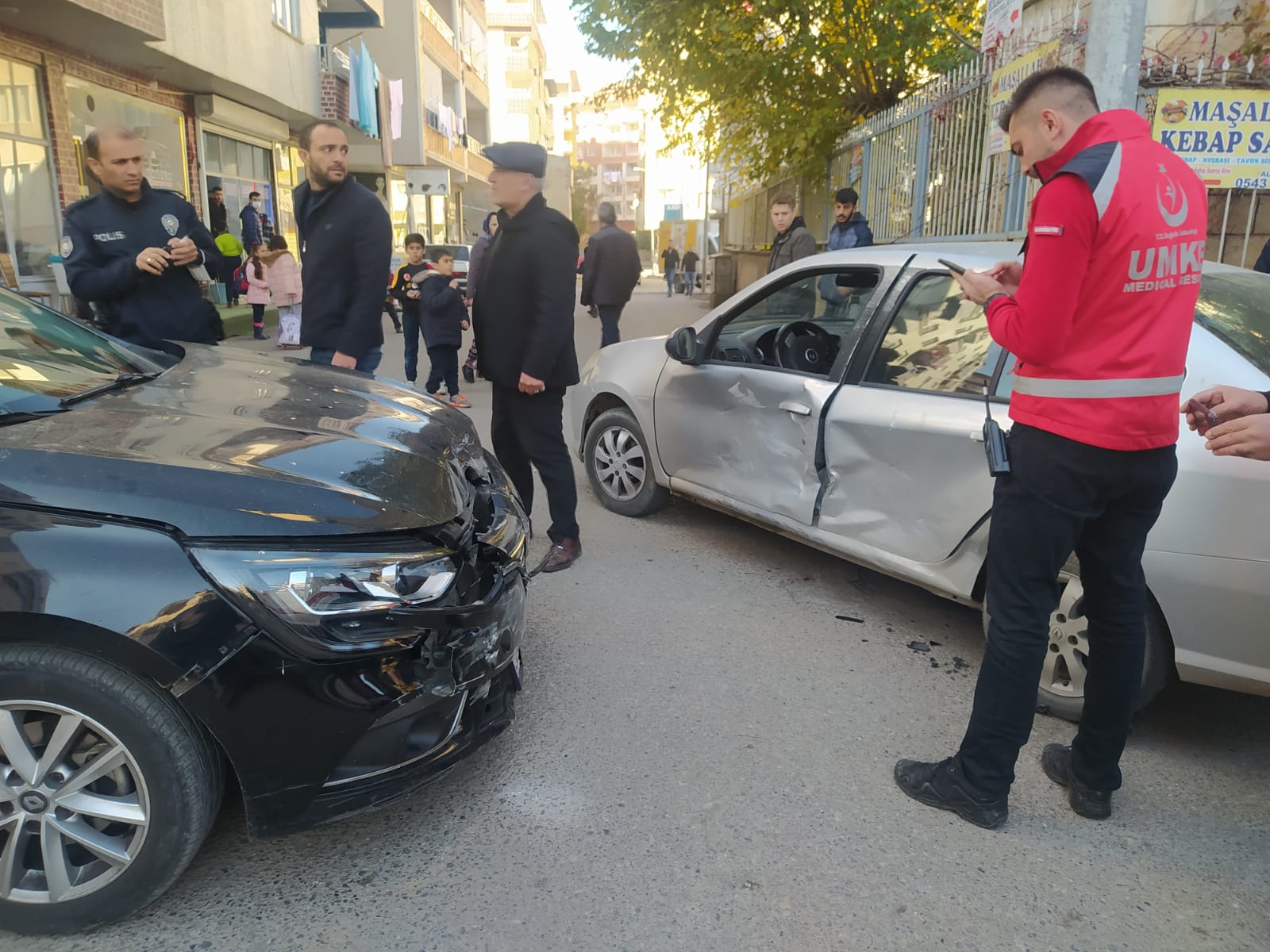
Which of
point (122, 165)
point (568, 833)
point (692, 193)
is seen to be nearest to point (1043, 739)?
point (568, 833)

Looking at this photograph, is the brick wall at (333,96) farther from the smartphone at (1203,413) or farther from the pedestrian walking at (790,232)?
the smartphone at (1203,413)

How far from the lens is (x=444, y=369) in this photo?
883 cm

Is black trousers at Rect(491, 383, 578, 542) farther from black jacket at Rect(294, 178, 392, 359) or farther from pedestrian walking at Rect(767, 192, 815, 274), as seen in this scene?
pedestrian walking at Rect(767, 192, 815, 274)

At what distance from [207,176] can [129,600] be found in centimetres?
1630

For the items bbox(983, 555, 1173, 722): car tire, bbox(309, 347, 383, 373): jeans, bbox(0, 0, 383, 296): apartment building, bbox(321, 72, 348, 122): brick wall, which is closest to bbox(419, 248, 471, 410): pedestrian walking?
bbox(0, 0, 383, 296): apartment building

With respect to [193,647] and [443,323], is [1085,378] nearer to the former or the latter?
[193,647]

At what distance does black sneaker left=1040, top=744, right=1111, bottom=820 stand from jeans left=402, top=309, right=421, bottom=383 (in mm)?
7485

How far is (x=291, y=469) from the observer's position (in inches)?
90.8

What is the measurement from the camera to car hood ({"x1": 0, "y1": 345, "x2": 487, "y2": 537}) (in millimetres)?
2047

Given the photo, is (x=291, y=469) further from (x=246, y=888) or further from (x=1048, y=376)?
(x=1048, y=376)

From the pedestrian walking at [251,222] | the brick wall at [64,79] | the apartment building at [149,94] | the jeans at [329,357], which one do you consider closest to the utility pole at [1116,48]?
the jeans at [329,357]

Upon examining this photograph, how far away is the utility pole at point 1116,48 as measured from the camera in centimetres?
477

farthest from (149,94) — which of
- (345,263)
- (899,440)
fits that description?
(899,440)

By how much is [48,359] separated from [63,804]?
1.41 m
